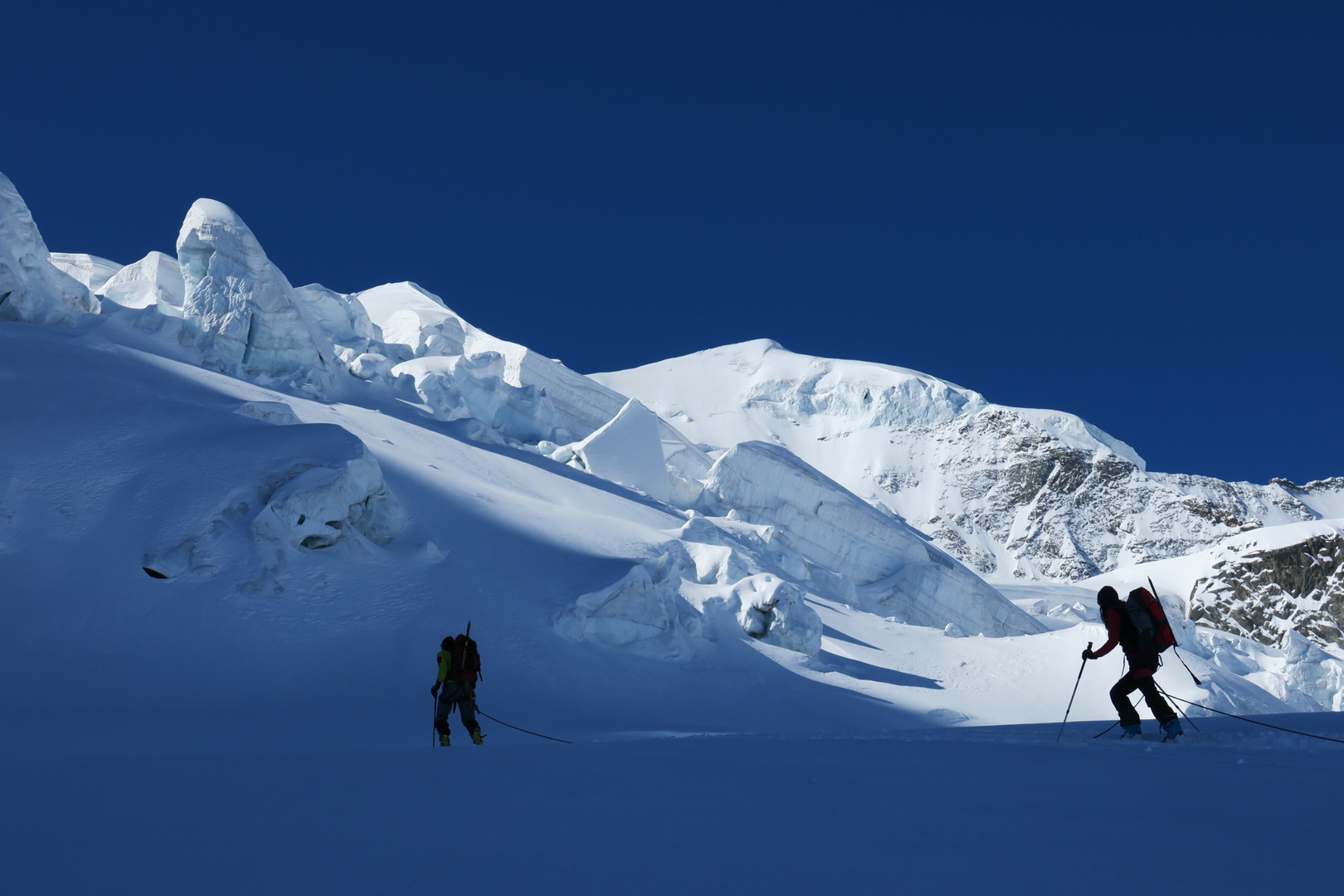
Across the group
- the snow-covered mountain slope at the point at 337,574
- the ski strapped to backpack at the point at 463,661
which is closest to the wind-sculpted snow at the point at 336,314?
the snow-covered mountain slope at the point at 337,574

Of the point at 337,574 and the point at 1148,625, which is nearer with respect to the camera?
the point at 1148,625

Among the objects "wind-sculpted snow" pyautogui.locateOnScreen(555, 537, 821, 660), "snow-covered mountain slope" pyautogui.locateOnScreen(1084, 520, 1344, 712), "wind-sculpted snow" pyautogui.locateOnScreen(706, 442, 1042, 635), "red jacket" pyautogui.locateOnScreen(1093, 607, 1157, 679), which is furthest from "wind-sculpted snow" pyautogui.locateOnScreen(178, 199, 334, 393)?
"snow-covered mountain slope" pyautogui.locateOnScreen(1084, 520, 1344, 712)

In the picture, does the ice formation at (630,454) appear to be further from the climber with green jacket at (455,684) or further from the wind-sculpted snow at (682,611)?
the climber with green jacket at (455,684)

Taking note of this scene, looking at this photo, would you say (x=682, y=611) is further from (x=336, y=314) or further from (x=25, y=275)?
(x=336, y=314)

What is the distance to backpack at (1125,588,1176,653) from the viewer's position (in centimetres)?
684

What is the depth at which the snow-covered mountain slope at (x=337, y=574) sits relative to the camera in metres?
11.8

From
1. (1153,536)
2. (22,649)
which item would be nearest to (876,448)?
(1153,536)

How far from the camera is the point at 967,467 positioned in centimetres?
10831

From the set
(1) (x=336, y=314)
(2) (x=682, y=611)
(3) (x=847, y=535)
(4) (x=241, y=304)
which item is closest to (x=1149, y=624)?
(2) (x=682, y=611)

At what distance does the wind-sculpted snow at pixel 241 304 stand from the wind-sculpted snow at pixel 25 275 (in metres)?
4.35

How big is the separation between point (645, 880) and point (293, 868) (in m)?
1.17

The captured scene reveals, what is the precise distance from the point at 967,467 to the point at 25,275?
98.3 m

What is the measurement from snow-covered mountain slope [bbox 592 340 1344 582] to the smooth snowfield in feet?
303

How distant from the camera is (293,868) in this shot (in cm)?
317
